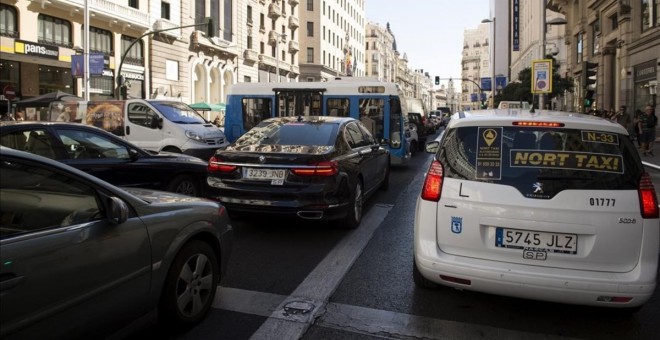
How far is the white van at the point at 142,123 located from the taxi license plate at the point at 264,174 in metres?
5.97

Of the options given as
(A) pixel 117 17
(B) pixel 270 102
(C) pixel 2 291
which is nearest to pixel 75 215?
(C) pixel 2 291

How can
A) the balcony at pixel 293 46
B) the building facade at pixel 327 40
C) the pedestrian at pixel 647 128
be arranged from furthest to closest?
the building facade at pixel 327 40 < the balcony at pixel 293 46 < the pedestrian at pixel 647 128

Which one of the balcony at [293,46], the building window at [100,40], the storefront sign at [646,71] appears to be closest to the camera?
the storefront sign at [646,71]

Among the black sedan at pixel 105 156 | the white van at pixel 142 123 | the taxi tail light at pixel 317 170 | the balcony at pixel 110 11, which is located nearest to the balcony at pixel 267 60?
the balcony at pixel 110 11

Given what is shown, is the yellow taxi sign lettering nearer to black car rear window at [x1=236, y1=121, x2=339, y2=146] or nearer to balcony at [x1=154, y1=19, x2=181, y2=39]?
black car rear window at [x1=236, y1=121, x2=339, y2=146]

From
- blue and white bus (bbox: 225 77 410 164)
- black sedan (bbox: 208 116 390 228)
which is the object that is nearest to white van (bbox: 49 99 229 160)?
blue and white bus (bbox: 225 77 410 164)

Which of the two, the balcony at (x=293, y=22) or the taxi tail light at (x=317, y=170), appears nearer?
the taxi tail light at (x=317, y=170)

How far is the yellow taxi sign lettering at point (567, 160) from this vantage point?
3.83 m

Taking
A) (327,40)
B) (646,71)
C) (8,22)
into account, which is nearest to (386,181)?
(646,71)

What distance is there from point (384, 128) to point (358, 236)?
26.5ft

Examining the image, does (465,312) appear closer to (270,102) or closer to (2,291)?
(2,291)

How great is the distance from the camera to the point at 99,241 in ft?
9.53

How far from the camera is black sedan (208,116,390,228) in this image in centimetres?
623

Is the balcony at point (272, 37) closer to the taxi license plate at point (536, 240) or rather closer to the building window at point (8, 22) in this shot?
the building window at point (8, 22)
